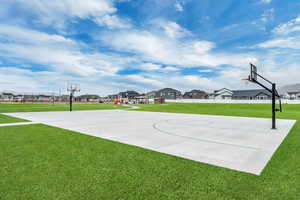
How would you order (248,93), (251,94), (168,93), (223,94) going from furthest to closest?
(168,93) → (223,94) → (248,93) → (251,94)

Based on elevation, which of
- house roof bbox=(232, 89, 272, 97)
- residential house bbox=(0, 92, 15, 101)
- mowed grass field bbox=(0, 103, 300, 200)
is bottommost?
mowed grass field bbox=(0, 103, 300, 200)

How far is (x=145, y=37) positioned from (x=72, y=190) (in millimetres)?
19616

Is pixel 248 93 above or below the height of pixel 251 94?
above

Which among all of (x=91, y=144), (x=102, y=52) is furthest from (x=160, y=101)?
(x=91, y=144)

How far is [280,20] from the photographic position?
1429cm

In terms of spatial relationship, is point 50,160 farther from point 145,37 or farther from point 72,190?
point 145,37

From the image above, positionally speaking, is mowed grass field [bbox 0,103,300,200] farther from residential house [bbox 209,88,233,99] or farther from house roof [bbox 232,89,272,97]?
residential house [bbox 209,88,233,99]

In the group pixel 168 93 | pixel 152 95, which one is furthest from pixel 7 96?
pixel 168 93

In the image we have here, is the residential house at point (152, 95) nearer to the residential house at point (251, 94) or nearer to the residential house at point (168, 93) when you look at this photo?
the residential house at point (168, 93)

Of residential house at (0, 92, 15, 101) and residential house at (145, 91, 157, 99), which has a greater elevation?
residential house at (145, 91, 157, 99)

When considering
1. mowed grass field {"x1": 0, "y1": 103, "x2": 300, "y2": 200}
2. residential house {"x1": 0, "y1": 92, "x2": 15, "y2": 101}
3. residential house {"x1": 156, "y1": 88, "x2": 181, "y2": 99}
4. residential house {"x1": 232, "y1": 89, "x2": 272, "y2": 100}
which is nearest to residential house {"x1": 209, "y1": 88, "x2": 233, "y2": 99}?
residential house {"x1": 232, "y1": 89, "x2": 272, "y2": 100}

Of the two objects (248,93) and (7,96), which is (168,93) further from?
(7,96)

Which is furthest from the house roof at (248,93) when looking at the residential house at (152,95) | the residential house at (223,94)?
the residential house at (152,95)

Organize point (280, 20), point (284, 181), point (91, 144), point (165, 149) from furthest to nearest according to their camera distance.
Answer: point (280, 20) < point (91, 144) < point (165, 149) < point (284, 181)
